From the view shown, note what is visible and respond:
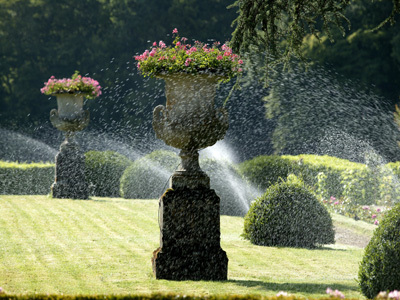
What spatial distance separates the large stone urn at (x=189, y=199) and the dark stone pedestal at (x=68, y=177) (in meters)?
9.25

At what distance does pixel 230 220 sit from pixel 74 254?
530cm

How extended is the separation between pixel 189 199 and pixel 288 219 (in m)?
3.00

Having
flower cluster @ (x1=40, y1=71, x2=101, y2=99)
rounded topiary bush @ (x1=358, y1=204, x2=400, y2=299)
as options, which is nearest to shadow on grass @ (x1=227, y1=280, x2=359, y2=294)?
rounded topiary bush @ (x1=358, y1=204, x2=400, y2=299)

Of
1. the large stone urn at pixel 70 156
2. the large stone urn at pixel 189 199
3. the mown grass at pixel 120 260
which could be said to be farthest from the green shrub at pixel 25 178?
the large stone urn at pixel 189 199

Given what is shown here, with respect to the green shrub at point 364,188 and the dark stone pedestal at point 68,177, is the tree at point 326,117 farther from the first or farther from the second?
the dark stone pedestal at point 68,177

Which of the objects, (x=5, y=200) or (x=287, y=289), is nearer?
(x=287, y=289)

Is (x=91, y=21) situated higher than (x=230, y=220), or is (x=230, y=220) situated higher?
(x=91, y=21)

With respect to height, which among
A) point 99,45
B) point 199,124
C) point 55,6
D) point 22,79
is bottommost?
point 199,124

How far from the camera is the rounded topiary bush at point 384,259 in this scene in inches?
214

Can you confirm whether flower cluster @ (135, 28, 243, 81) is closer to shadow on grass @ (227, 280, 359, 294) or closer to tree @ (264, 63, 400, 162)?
shadow on grass @ (227, 280, 359, 294)

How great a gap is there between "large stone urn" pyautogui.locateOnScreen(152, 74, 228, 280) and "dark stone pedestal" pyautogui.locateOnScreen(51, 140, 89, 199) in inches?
364

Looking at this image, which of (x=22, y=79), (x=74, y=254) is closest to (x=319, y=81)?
(x=22, y=79)

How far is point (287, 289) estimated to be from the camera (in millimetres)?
6273

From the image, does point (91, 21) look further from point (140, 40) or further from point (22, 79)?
point (22, 79)
